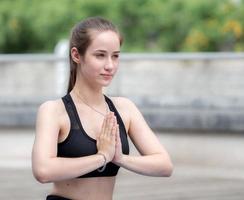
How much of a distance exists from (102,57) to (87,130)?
0.91 feet

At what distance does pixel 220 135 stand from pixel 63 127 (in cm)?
591

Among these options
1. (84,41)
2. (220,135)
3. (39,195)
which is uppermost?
(84,41)

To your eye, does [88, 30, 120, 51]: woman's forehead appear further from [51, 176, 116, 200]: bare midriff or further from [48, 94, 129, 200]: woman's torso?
[51, 176, 116, 200]: bare midriff

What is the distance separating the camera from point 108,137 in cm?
291

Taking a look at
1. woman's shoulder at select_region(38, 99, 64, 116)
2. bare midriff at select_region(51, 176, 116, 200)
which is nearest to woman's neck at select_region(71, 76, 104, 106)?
woman's shoulder at select_region(38, 99, 64, 116)

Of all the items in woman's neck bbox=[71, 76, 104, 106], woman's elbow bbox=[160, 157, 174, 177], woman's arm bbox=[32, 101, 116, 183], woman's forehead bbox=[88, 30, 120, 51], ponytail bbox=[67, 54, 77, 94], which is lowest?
woman's elbow bbox=[160, 157, 174, 177]

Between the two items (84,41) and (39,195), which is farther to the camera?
(39,195)

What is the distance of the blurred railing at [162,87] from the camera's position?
28.8 ft

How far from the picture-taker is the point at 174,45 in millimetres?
16578

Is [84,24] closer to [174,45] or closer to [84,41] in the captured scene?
[84,41]

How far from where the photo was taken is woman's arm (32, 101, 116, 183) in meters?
2.86

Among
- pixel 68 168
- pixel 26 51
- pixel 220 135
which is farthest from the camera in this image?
pixel 26 51

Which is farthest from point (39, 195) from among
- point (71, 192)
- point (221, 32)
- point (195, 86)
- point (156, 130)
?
point (221, 32)

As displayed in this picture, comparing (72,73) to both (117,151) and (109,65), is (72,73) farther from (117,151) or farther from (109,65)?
(117,151)
